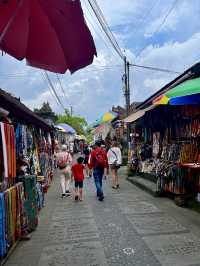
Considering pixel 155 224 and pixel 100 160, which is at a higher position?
pixel 100 160

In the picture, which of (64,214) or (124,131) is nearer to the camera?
(64,214)

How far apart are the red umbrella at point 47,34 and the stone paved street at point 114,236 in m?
3.30

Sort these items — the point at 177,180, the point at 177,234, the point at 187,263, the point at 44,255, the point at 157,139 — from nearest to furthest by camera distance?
the point at 187,263 < the point at 44,255 < the point at 177,234 < the point at 177,180 < the point at 157,139

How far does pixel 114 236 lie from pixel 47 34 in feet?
15.5

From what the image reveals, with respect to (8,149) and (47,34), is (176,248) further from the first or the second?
(47,34)

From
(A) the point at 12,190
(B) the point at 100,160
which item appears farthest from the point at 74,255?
(B) the point at 100,160

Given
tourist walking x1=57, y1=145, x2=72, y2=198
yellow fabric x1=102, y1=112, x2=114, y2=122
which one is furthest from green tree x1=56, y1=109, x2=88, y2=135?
tourist walking x1=57, y1=145, x2=72, y2=198

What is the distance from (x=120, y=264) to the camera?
627 centimetres

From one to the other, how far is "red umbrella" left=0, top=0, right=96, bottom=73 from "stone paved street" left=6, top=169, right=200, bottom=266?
3.30m

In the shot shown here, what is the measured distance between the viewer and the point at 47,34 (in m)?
4.32

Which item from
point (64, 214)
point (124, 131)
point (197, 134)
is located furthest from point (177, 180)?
point (124, 131)

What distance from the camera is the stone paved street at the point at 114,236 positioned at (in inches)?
260

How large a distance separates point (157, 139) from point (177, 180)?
13.8 feet

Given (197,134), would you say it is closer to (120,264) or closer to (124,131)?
(120,264)
